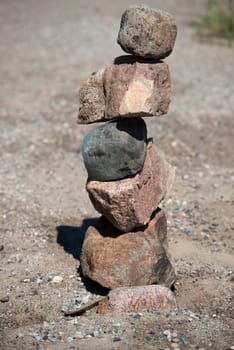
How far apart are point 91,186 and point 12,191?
214cm

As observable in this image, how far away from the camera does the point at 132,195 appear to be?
15.4ft

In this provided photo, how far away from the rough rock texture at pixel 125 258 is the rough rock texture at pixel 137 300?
150 mm

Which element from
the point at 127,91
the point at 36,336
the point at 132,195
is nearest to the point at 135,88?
the point at 127,91

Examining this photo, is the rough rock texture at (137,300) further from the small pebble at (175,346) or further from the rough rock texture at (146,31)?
the rough rock texture at (146,31)

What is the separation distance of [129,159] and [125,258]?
0.74m

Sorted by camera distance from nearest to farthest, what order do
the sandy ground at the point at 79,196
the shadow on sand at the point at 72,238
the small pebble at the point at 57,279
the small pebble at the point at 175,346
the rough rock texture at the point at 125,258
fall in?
the small pebble at the point at 175,346 < the sandy ground at the point at 79,196 < the rough rock texture at the point at 125,258 < the small pebble at the point at 57,279 < the shadow on sand at the point at 72,238

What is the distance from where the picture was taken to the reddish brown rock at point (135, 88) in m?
4.43

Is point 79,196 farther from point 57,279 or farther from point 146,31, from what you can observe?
point 146,31

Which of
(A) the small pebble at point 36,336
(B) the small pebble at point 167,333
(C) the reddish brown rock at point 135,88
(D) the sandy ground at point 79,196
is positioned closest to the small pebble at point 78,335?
(D) the sandy ground at point 79,196

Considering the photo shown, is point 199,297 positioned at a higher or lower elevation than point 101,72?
lower

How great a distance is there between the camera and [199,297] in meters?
5.03

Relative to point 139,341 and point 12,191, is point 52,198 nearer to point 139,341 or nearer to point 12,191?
point 12,191

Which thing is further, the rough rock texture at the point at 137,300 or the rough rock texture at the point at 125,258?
the rough rock texture at the point at 125,258

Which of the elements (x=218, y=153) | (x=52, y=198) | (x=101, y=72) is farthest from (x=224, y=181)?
(x=101, y=72)
